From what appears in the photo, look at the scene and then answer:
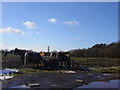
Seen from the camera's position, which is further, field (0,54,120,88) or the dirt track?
field (0,54,120,88)

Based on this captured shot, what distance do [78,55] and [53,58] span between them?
108 ft

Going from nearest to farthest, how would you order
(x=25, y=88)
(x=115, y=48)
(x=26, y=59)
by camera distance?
(x=25, y=88), (x=26, y=59), (x=115, y=48)

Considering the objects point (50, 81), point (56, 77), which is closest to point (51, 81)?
point (50, 81)

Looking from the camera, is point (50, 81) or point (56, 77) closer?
point (50, 81)

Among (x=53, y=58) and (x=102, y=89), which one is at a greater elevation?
(x=53, y=58)

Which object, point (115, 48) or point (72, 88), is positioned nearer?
point (72, 88)

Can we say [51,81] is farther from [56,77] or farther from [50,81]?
[56,77]

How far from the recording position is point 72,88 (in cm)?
1411

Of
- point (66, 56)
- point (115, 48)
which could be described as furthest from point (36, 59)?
point (115, 48)

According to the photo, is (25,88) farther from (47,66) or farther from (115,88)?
(47,66)

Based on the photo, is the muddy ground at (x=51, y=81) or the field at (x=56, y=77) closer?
the muddy ground at (x=51, y=81)

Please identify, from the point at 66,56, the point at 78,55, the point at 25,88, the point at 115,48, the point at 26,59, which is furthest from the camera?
the point at 78,55

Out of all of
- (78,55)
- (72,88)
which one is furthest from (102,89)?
(78,55)

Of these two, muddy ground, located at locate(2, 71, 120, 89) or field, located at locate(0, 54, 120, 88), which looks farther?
field, located at locate(0, 54, 120, 88)
